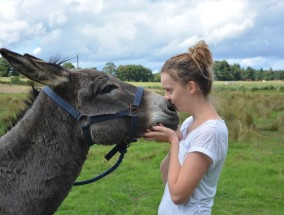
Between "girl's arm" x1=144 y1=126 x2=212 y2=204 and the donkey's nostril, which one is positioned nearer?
"girl's arm" x1=144 y1=126 x2=212 y2=204

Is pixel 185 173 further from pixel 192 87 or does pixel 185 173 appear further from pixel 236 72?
pixel 236 72

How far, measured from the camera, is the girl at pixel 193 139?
3.37 meters

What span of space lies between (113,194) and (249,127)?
857 cm

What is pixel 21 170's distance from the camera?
3.62 meters

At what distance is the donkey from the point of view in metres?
Answer: 3.58

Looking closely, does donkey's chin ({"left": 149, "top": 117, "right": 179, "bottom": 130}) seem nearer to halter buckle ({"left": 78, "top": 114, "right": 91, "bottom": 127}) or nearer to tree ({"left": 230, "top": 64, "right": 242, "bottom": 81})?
halter buckle ({"left": 78, "top": 114, "right": 91, "bottom": 127})

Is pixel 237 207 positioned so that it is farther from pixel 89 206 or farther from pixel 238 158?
pixel 238 158

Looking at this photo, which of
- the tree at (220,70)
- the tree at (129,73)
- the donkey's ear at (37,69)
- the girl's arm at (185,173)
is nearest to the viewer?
the girl's arm at (185,173)

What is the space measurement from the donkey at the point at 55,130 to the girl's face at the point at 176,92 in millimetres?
132

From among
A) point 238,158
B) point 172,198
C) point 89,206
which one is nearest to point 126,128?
point 172,198

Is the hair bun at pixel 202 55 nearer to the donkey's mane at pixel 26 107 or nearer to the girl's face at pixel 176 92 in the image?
the girl's face at pixel 176 92

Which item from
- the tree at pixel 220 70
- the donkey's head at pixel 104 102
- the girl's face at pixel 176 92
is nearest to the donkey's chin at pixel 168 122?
the donkey's head at pixel 104 102

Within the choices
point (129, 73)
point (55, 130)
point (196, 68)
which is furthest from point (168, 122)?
point (129, 73)

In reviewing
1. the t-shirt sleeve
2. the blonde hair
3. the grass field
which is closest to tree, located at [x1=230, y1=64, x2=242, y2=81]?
the grass field
